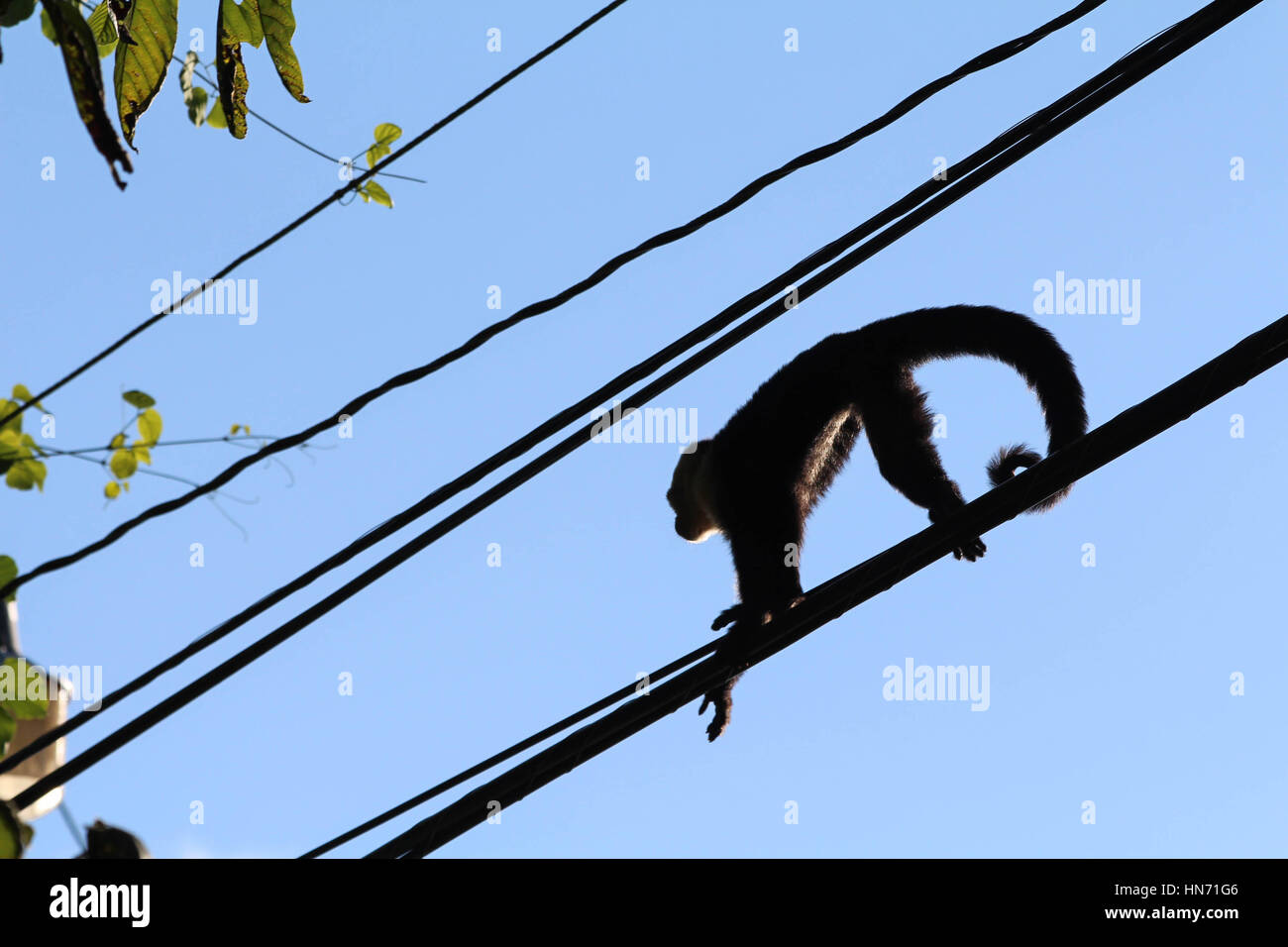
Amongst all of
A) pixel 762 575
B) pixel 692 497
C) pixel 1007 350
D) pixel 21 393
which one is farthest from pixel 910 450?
pixel 21 393

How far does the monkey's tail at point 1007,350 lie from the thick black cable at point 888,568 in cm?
164

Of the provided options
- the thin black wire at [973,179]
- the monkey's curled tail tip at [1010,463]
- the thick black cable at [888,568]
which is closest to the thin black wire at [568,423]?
the thin black wire at [973,179]

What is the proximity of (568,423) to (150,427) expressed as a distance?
1211 millimetres

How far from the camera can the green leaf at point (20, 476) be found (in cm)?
267

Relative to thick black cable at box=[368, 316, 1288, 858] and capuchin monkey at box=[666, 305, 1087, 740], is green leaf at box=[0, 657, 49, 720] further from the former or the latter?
capuchin monkey at box=[666, 305, 1087, 740]

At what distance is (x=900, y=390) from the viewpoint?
18.7ft

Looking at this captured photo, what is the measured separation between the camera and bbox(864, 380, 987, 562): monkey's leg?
5.32 metres

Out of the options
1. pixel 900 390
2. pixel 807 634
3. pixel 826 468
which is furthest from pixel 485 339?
pixel 826 468

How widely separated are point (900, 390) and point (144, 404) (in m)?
3.66

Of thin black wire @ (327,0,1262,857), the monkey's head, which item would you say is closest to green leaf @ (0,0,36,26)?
thin black wire @ (327,0,1262,857)

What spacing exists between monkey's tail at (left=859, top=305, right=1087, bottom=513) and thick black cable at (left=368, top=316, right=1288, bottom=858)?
1643 mm

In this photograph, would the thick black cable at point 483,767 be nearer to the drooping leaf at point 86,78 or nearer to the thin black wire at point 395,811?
the thin black wire at point 395,811

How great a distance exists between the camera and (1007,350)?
17.8 feet
